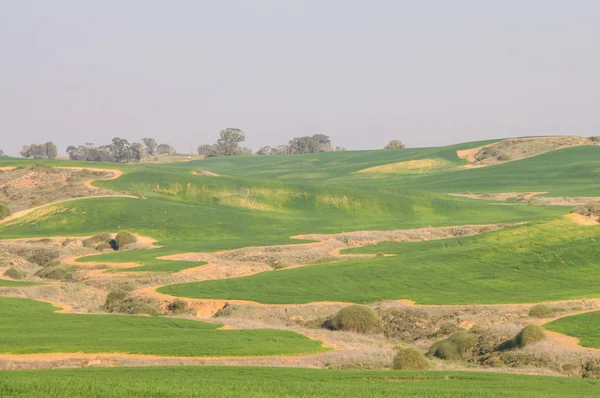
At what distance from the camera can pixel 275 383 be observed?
3052 cm

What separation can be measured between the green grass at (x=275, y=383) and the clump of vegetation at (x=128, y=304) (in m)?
23.6

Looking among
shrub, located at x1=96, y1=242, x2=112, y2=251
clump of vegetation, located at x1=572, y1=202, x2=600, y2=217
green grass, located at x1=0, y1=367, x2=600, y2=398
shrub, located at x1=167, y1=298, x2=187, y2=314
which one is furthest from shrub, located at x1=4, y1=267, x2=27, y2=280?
clump of vegetation, located at x1=572, y1=202, x2=600, y2=217

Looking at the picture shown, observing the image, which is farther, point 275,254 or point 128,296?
point 275,254

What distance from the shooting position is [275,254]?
87500 millimetres

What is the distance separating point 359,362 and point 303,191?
105231mm

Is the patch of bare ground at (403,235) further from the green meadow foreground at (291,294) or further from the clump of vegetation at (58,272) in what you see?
the clump of vegetation at (58,272)

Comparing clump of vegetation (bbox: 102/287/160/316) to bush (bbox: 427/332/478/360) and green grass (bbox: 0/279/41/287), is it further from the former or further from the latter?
bush (bbox: 427/332/478/360)

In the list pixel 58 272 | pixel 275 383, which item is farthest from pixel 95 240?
pixel 275 383

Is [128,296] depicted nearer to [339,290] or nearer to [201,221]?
[339,290]

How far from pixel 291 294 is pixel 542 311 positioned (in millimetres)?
18461

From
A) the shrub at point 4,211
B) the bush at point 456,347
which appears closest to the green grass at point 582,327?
the bush at point 456,347

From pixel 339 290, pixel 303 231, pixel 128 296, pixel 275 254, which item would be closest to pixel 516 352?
pixel 339 290

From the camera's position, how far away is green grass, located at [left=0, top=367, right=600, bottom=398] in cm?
2653

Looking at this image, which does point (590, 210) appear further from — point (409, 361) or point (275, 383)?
point (275, 383)
